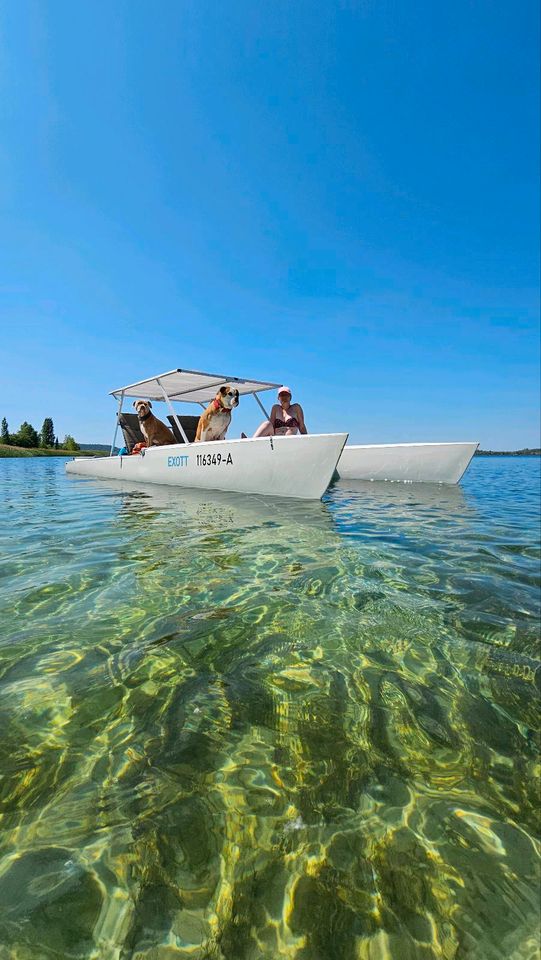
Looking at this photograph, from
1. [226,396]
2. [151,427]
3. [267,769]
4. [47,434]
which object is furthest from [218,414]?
[47,434]

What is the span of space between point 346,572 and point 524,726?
1.81 metres

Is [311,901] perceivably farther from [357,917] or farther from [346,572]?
[346,572]

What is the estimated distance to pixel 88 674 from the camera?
70.2 inches

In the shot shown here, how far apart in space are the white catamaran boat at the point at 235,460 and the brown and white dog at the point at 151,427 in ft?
1.91

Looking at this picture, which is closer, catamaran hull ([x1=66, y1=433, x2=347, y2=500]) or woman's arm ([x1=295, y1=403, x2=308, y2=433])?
catamaran hull ([x1=66, y1=433, x2=347, y2=500])

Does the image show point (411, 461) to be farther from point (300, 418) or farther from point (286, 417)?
point (286, 417)

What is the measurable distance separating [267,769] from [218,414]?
26.8ft

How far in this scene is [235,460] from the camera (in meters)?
7.95

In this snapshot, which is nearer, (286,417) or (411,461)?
(286,417)

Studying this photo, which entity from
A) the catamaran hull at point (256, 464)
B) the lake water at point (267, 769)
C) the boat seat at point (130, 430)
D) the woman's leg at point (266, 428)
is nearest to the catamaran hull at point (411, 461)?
the woman's leg at point (266, 428)

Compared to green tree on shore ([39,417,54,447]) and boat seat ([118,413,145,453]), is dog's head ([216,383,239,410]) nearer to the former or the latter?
boat seat ([118,413,145,453])

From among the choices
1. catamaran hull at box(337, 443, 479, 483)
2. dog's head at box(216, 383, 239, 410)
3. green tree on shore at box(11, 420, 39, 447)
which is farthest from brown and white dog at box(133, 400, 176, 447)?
green tree on shore at box(11, 420, 39, 447)

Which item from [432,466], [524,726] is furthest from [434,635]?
[432,466]

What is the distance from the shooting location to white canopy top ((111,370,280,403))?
9070 millimetres
